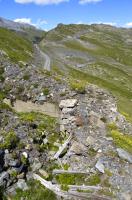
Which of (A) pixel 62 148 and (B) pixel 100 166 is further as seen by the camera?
(A) pixel 62 148

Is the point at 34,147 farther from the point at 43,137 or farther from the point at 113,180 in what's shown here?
the point at 113,180

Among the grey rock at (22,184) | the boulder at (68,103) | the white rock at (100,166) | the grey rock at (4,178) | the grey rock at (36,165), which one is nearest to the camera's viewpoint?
the grey rock at (4,178)

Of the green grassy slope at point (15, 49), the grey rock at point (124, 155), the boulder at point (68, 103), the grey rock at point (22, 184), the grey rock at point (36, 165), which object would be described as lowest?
the grey rock at point (22, 184)

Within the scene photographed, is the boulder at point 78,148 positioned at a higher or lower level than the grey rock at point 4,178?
higher

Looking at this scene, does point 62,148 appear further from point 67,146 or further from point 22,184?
point 22,184

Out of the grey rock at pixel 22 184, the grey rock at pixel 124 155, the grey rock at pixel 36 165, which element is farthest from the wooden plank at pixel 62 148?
the grey rock at pixel 124 155

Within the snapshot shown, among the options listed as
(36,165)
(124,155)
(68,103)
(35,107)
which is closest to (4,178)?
(36,165)

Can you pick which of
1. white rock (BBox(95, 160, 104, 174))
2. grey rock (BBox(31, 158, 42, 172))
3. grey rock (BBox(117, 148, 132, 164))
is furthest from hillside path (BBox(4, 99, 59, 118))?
white rock (BBox(95, 160, 104, 174))

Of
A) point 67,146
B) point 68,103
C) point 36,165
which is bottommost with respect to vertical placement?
point 36,165

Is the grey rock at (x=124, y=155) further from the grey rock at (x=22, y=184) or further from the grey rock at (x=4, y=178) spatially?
the grey rock at (x=4, y=178)
